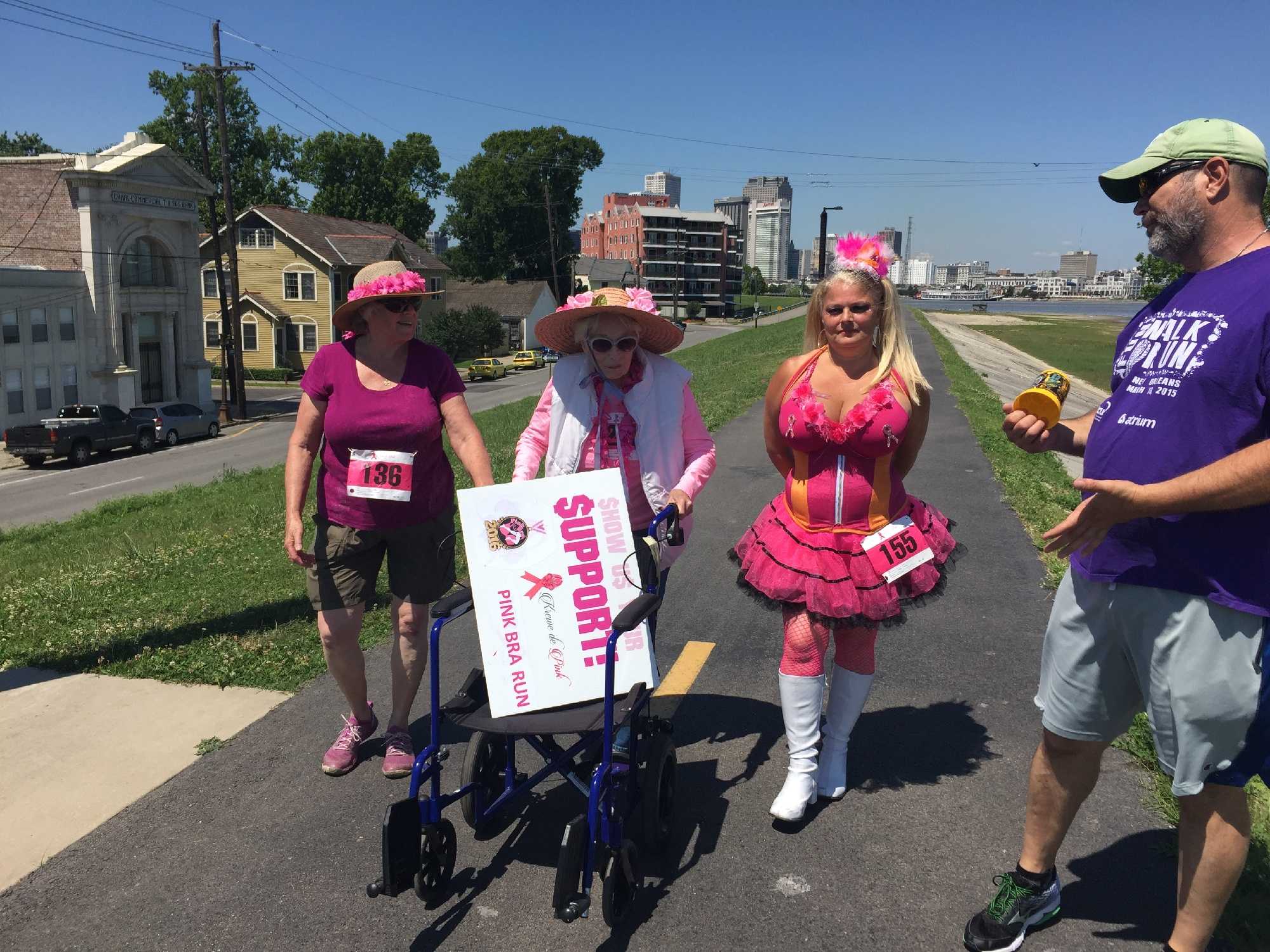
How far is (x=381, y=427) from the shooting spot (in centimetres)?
385

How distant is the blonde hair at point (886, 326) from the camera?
3580 millimetres

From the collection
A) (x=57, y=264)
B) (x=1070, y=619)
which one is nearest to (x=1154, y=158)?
(x=1070, y=619)

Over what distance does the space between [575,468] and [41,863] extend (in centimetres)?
237

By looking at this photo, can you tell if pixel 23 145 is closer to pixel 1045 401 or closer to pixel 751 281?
pixel 1045 401

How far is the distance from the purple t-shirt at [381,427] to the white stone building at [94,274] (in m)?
32.5

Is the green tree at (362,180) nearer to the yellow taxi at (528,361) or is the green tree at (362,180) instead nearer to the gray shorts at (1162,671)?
the yellow taxi at (528,361)

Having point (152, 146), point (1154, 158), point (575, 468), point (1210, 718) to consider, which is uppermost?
point (152, 146)

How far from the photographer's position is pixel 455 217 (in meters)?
87.1

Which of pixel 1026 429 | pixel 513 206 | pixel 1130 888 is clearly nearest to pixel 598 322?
pixel 1026 429

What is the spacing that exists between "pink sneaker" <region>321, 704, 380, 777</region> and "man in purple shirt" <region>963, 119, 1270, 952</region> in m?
2.85

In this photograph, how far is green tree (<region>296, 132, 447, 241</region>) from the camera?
72.9 metres

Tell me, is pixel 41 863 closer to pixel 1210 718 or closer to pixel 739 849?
pixel 739 849

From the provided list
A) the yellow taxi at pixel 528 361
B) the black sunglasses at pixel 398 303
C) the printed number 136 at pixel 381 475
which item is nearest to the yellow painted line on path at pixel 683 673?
the printed number 136 at pixel 381 475

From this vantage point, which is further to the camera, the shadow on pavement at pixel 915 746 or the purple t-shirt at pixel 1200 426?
the shadow on pavement at pixel 915 746
